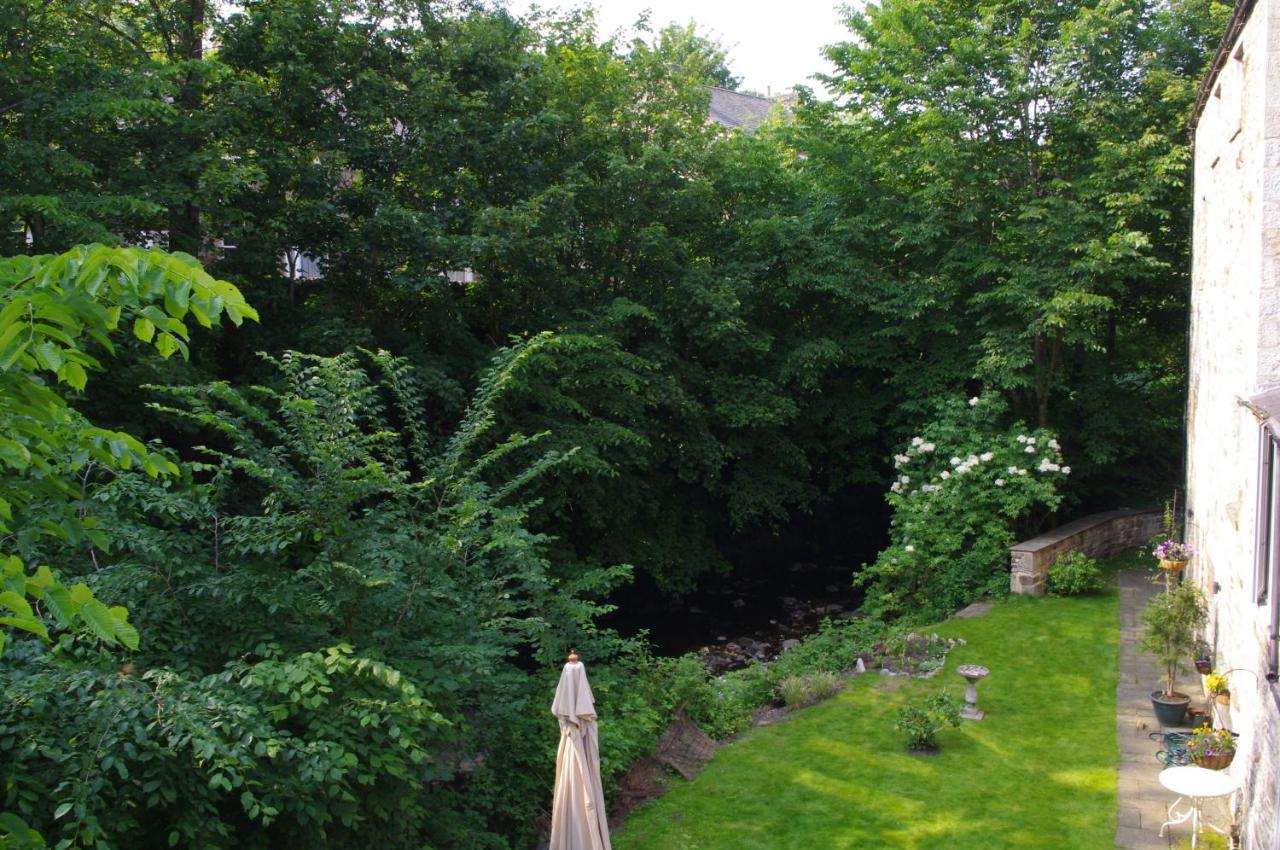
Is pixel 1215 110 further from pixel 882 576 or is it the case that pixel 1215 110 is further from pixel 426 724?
pixel 426 724

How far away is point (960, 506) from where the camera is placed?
15773 mm

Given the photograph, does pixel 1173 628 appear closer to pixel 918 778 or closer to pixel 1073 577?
pixel 918 778

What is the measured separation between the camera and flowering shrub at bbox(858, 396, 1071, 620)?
1521 centimetres

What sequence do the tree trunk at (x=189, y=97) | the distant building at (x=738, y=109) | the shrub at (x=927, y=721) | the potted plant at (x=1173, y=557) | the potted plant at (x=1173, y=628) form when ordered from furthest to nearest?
the distant building at (x=738, y=109) < the tree trunk at (x=189, y=97) < the potted plant at (x=1173, y=557) < the potted plant at (x=1173, y=628) < the shrub at (x=927, y=721)

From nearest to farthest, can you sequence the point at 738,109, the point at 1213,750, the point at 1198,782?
the point at 1198,782 → the point at 1213,750 → the point at 738,109

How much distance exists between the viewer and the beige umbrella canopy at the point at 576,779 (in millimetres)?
7285

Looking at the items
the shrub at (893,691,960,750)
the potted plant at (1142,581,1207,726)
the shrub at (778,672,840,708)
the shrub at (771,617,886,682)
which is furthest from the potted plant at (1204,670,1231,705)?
the shrub at (771,617,886,682)

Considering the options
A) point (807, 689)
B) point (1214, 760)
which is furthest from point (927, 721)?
point (1214, 760)

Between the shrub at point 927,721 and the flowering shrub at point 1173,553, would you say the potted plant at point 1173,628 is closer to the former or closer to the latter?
the flowering shrub at point 1173,553

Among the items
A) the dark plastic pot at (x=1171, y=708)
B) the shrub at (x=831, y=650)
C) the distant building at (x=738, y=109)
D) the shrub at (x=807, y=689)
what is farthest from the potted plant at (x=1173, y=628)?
the distant building at (x=738, y=109)

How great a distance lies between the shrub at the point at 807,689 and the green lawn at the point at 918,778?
16 cm

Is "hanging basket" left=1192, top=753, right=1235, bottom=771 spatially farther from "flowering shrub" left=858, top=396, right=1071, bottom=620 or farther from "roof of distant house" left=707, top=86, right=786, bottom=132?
"roof of distant house" left=707, top=86, right=786, bottom=132

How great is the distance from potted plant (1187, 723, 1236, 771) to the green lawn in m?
0.94

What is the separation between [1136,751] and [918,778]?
216 centimetres
